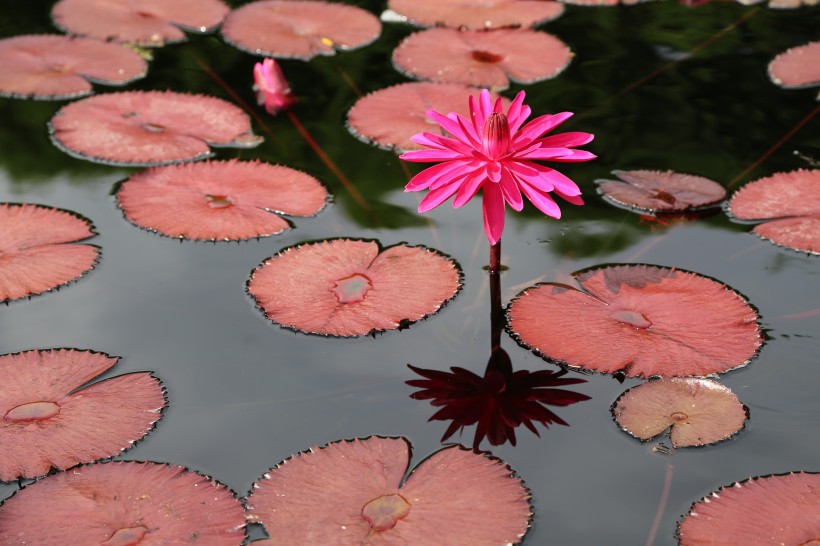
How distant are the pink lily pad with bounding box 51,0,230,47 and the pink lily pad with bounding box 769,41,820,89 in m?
1.96

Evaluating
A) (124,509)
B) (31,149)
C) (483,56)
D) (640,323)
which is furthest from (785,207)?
(31,149)

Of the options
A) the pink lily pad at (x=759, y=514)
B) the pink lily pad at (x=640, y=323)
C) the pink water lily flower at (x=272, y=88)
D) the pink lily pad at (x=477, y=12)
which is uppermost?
the pink lily pad at (x=477, y=12)

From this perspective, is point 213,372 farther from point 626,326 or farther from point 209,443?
point 626,326

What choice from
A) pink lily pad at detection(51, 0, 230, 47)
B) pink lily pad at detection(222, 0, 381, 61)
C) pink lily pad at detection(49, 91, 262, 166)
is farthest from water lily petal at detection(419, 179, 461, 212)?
pink lily pad at detection(51, 0, 230, 47)

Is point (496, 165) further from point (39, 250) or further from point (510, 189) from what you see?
point (39, 250)

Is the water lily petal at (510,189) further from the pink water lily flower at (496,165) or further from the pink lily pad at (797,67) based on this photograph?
the pink lily pad at (797,67)

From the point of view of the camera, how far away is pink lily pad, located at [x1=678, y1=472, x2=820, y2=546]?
1623 millimetres

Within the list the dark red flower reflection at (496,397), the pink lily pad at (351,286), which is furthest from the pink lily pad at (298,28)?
the dark red flower reflection at (496,397)

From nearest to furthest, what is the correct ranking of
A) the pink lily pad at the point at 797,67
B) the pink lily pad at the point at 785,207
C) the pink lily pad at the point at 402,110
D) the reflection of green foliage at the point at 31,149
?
the pink lily pad at the point at 785,207 < the reflection of green foliage at the point at 31,149 < the pink lily pad at the point at 402,110 < the pink lily pad at the point at 797,67

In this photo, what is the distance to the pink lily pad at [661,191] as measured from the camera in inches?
99.8

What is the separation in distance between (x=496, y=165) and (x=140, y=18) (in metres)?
2.03

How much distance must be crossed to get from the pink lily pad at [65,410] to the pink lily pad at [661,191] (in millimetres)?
1297

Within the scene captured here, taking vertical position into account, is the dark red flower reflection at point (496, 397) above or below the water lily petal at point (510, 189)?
below

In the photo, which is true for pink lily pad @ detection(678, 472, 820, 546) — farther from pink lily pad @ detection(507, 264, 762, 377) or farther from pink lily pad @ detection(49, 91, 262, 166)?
pink lily pad @ detection(49, 91, 262, 166)
